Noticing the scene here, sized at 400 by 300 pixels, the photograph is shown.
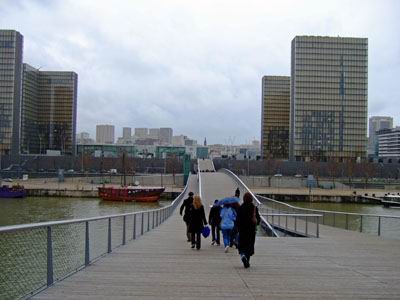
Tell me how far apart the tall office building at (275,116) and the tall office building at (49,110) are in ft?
203

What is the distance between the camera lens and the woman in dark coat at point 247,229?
10.7 metres

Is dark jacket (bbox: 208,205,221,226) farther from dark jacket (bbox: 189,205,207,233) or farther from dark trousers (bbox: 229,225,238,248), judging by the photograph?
dark jacket (bbox: 189,205,207,233)

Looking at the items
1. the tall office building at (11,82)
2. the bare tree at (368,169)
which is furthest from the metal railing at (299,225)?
the tall office building at (11,82)

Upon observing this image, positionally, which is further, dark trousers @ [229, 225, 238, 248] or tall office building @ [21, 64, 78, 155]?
tall office building @ [21, 64, 78, 155]

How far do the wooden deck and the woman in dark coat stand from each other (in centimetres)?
30

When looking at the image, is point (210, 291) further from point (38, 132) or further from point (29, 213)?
point (38, 132)

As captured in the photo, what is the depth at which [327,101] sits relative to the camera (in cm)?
14912

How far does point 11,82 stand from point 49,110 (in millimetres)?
20820

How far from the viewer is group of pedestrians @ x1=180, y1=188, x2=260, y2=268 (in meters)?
10.8

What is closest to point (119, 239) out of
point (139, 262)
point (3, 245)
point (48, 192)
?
point (139, 262)

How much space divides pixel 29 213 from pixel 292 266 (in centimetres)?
4163

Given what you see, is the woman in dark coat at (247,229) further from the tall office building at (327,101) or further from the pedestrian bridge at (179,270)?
the tall office building at (327,101)

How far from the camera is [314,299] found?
7613 mm

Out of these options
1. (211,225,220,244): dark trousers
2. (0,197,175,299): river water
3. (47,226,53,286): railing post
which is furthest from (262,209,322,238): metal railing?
(47,226,53,286): railing post
